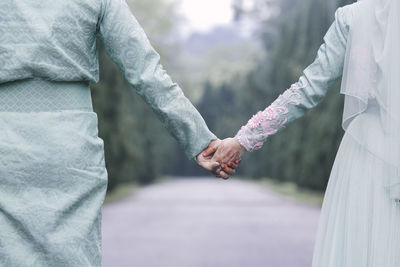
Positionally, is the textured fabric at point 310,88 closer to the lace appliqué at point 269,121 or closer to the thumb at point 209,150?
the lace appliqué at point 269,121

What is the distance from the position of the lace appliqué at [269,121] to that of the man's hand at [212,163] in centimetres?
17

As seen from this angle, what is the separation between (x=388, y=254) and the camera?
3096 mm

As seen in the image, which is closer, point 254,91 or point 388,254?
point 388,254

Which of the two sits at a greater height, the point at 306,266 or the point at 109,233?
the point at 306,266

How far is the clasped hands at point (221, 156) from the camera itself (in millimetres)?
3633

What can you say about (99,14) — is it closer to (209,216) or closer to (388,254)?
(388,254)

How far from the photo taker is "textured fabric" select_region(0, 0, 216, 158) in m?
2.89

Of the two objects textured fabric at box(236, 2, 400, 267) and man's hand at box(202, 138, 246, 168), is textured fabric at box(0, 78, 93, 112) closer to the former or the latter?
man's hand at box(202, 138, 246, 168)

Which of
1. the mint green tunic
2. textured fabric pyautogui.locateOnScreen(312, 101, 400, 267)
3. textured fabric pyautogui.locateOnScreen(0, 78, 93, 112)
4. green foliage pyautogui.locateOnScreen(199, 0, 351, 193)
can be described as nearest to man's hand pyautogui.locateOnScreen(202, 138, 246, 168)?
textured fabric pyautogui.locateOnScreen(312, 101, 400, 267)

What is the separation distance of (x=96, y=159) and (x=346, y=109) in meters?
1.18

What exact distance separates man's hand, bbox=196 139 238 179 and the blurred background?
10.0ft

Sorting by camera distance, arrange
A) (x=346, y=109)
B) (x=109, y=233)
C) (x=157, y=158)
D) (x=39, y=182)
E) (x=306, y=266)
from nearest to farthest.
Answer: (x=39, y=182)
(x=346, y=109)
(x=306, y=266)
(x=109, y=233)
(x=157, y=158)

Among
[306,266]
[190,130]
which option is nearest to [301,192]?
[306,266]

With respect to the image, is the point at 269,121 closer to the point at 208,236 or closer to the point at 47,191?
the point at 47,191
